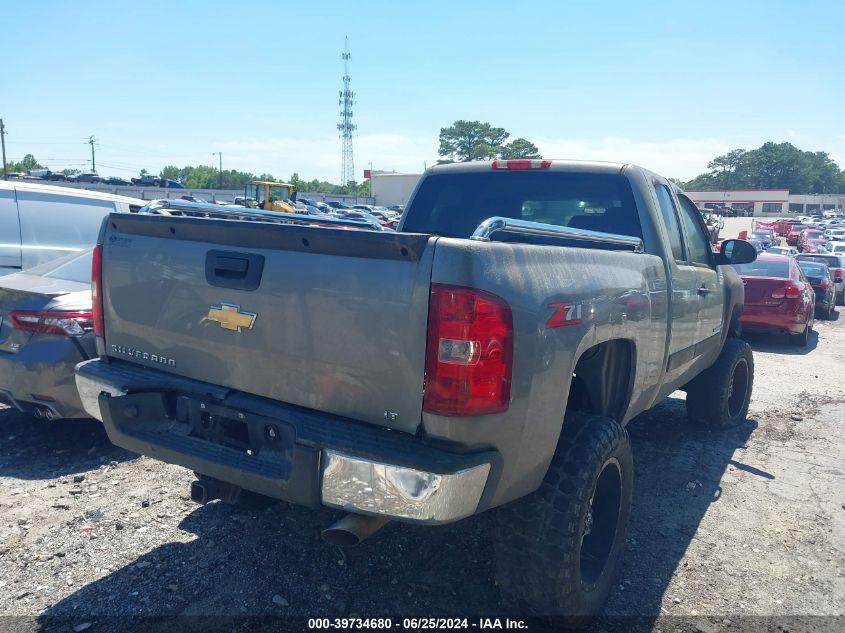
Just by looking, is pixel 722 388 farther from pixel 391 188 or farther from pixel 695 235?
pixel 391 188

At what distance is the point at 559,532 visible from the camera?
2.72m

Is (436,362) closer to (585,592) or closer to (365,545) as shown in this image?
(585,592)

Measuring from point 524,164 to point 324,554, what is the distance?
266 cm

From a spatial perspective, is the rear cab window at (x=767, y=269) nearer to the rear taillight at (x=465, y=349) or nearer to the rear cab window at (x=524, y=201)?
the rear cab window at (x=524, y=201)

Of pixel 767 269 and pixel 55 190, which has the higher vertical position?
pixel 55 190

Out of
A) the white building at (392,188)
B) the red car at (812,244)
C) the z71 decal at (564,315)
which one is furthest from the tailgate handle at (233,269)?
the white building at (392,188)

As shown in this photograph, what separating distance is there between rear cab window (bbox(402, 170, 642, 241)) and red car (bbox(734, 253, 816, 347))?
7.69m

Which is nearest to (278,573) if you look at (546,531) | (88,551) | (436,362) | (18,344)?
(88,551)

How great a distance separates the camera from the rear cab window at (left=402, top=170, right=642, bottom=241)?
163 inches

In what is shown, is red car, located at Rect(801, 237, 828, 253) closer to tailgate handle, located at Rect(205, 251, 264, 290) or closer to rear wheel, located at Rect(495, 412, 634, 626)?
rear wheel, located at Rect(495, 412, 634, 626)

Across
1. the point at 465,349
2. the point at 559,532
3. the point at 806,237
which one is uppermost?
the point at 465,349

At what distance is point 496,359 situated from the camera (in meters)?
2.34

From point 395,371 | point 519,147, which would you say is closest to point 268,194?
point 395,371

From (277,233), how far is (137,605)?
5.96 ft
